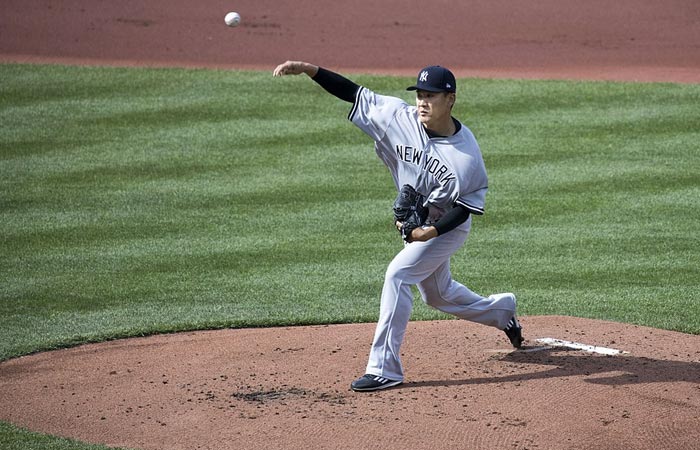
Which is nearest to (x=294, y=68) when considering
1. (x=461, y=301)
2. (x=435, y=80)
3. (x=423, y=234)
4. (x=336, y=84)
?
(x=336, y=84)

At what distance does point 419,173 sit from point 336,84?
2.28 ft

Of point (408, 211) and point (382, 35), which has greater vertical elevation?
point (382, 35)

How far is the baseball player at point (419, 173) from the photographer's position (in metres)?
5.77

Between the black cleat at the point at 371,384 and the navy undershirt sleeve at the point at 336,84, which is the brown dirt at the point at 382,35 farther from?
the black cleat at the point at 371,384

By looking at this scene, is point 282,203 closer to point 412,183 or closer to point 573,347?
point 573,347

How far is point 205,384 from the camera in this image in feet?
19.6

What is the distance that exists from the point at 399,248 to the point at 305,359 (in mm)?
2897

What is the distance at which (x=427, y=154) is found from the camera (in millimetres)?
5844

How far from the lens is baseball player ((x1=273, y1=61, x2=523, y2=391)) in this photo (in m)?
5.77

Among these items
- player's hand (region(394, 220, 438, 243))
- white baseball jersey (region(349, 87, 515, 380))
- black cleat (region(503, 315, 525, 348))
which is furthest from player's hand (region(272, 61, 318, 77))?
black cleat (region(503, 315, 525, 348))

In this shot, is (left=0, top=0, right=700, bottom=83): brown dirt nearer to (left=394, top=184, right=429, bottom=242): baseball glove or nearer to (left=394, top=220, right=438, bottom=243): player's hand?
(left=394, top=184, right=429, bottom=242): baseball glove

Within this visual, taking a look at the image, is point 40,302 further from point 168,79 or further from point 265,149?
point 168,79

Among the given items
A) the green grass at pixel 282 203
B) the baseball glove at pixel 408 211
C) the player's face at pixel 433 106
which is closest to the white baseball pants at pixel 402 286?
the baseball glove at pixel 408 211

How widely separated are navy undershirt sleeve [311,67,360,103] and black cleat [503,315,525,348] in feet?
5.58
